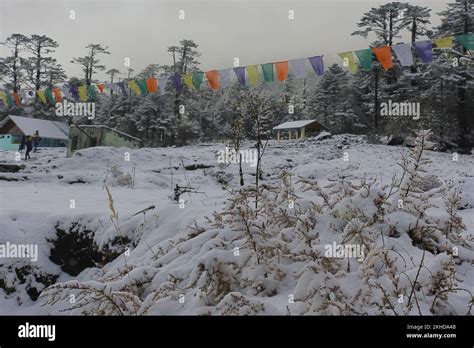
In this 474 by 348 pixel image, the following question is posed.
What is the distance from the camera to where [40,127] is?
32156 mm

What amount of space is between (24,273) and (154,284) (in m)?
2.67

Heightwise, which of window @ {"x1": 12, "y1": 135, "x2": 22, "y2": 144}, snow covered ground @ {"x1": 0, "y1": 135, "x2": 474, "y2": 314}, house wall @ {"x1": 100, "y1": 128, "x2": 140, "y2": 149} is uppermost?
window @ {"x1": 12, "y1": 135, "x2": 22, "y2": 144}

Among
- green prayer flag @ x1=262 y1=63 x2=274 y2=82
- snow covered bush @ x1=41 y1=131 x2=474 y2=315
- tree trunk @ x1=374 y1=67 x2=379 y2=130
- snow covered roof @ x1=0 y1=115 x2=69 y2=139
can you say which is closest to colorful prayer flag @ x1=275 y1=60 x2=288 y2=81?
green prayer flag @ x1=262 y1=63 x2=274 y2=82

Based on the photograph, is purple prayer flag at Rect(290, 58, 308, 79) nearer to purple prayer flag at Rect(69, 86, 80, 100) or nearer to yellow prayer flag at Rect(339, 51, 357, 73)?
yellow prayer flag at Rect(339, 51, 357, 73)

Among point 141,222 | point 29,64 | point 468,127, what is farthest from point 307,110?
point 141,222

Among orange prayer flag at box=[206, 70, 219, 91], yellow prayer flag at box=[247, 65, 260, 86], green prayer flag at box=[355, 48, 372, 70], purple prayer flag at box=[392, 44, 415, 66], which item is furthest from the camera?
orange prayer flag at box=[206, 70, 219, 91]

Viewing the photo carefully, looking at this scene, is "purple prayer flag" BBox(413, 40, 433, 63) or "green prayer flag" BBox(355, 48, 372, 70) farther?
"green prayer flag" BBox(355, 48, 372, 70)

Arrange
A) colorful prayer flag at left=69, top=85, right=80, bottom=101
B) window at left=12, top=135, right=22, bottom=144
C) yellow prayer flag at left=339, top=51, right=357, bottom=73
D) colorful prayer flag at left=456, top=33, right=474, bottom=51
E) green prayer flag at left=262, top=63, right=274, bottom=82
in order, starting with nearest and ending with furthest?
colorful prayer flag at left=456, top=33, right=474, bottom=51 → yellow prayer flag at left=339, top=51, right=357, bottom=73 → green prayer flag at left=262, top=63, right=274, bottom=82 → colorful prayer flag at left=69, top=85, right=80, bottom=101 → window at left=12, top=135, right=22, bottom=144

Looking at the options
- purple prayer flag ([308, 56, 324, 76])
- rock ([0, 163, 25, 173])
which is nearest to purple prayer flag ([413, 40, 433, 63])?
purple prayer flag ([308, 56, 324, 76])

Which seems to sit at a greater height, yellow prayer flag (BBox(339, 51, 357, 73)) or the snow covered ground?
yellow prayer flag (BBox(339, 51, 357, 73))

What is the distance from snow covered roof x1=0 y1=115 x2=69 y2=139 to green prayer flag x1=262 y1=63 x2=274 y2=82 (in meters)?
25.9

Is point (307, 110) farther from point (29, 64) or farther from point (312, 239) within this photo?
point (312, 239)

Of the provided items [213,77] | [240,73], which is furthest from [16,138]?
[240,73]

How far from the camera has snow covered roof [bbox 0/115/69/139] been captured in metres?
30.9
